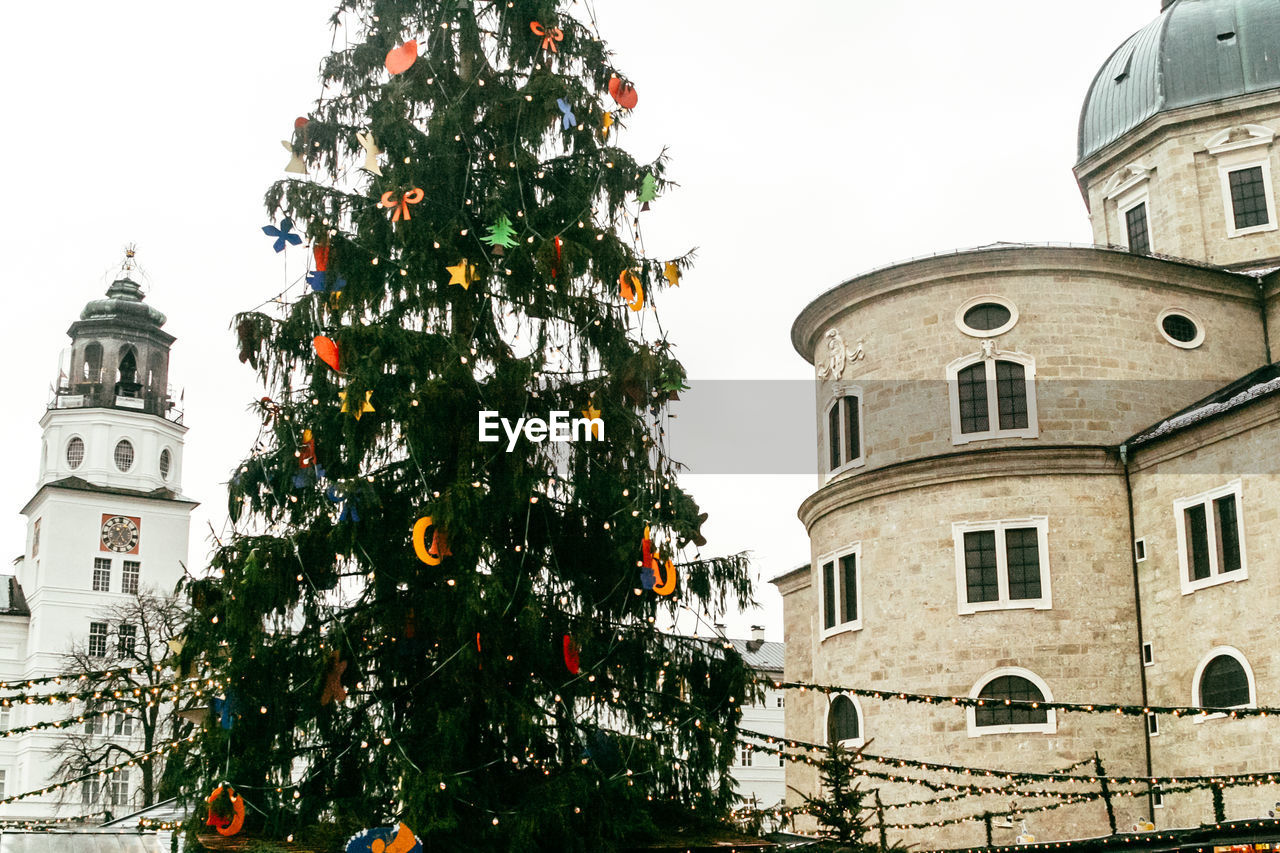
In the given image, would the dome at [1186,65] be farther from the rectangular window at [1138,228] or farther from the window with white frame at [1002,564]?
the window with white frame at [1002,564]

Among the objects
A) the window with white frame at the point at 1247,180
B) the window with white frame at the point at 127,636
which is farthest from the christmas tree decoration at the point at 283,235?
the window with white frame at the point at 127,636

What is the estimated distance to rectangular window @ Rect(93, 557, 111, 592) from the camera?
229 feet

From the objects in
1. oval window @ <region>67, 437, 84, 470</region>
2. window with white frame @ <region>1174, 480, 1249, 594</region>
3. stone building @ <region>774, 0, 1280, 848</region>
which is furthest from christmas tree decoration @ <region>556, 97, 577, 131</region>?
oval window @ <region>67, 437, 84, 470</region>

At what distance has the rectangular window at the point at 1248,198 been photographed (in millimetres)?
32531

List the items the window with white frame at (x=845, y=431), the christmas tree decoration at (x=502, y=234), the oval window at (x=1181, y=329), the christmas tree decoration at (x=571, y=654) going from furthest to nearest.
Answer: the window with white frame at (x=845, y=431) → the oval window at (x=1181, y=329) → the christmas tree decoration at (x=502, y=234) → the christmas tree decoration at (x=571, y=654)

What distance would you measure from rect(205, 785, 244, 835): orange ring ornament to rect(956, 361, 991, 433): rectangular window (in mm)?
18398

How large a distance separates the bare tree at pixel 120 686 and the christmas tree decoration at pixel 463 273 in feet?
94.7

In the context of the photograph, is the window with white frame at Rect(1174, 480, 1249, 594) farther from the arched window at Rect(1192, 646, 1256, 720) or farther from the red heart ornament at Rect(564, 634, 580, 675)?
the red heart ornament at Rect(564, 634, 580, 675)

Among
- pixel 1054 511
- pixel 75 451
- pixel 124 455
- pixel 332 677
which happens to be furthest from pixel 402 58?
pixel 75 451

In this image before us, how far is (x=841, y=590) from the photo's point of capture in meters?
29.0

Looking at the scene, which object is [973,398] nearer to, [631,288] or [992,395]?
[992,395]

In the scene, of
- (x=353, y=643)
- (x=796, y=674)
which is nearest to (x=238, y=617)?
(x=353, y=643)

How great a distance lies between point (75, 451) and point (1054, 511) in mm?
58573

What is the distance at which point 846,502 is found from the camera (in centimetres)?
2903
